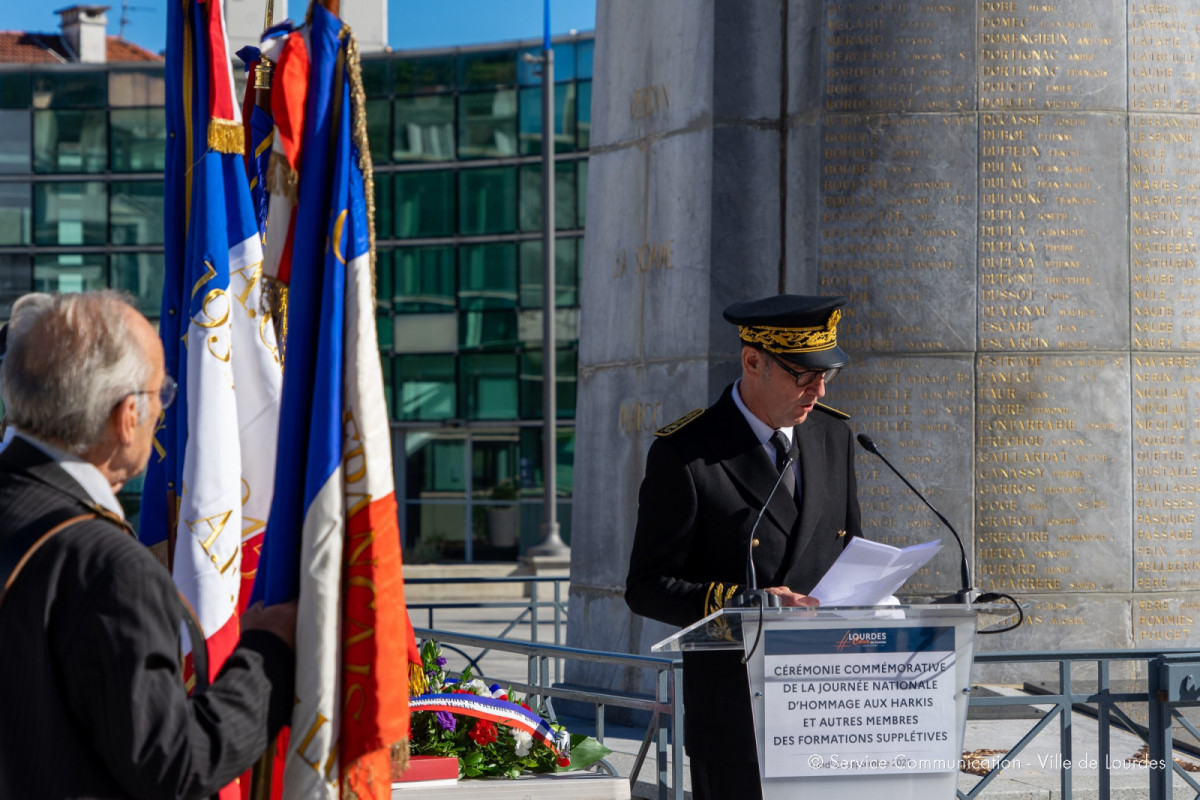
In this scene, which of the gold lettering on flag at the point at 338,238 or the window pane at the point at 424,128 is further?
the window pane at the point at 424,128

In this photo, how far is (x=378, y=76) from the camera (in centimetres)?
2981

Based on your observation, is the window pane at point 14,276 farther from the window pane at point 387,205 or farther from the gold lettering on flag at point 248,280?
the gold lettering on flag at point 248,280

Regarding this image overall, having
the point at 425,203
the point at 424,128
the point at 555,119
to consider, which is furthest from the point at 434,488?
the point at 555,119

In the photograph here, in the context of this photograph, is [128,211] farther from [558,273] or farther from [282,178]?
[282,178]

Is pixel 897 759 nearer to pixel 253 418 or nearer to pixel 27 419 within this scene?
pixel 253 418

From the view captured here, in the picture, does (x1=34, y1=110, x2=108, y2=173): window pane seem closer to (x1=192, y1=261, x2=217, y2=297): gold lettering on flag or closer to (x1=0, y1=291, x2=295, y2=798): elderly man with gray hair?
(x1=192, y1=261, x2=217, y2=297): gold lettering on flag

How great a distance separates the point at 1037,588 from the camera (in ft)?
21.1

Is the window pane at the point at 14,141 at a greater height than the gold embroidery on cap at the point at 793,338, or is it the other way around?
the window pane at the point at 14,141

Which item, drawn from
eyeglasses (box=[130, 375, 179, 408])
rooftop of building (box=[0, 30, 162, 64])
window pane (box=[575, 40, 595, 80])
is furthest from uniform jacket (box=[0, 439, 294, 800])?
rooftop of building (box=[0, 30, 162, 64])

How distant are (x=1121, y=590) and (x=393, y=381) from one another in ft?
80.5

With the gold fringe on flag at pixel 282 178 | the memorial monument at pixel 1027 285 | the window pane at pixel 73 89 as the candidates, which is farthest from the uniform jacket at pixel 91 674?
the window pane at pixel 73 89

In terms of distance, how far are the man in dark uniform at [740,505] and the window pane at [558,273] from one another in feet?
80.6

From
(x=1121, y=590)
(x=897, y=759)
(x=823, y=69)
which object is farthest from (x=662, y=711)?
(x=823, y=69)

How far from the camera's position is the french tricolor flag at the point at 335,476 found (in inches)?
93.0
